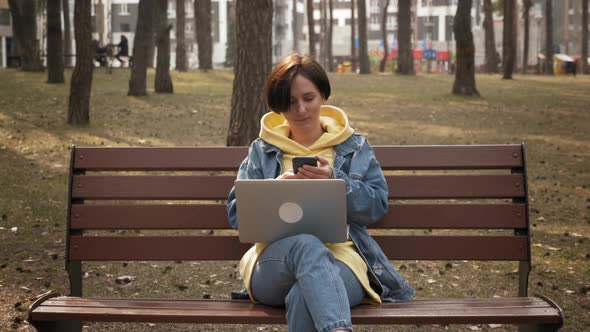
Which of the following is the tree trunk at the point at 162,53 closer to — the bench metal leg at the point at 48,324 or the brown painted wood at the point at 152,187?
the brown painted wood at the point at 152,187

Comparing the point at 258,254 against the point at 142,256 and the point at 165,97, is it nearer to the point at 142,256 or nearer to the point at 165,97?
the point at 142,256

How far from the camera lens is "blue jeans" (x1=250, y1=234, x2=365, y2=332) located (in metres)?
3.50

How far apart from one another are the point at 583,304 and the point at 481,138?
9007 millimetres

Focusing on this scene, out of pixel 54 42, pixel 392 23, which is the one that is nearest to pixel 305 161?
pixel 54 42

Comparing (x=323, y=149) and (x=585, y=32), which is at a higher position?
(x=585, y=32)

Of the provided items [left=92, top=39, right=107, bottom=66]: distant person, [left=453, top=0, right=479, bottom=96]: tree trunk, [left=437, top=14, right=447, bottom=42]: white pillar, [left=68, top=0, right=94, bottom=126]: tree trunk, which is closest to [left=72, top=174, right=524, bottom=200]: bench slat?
[left=68, top=0, right=94, bottom=126]: tree trunk

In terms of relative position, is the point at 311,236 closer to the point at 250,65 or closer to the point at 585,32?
the point at 250,65

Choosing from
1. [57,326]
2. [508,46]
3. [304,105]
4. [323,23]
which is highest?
[323,23]

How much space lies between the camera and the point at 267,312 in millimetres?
3771

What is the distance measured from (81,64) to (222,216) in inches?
426

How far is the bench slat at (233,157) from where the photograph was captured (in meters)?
4.45

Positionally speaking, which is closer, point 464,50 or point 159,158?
point 159,158

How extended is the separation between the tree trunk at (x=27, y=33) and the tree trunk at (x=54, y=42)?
22.3 feet

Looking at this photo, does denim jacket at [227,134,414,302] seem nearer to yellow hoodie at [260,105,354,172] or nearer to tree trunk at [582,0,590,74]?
yellow hoodie at [260,105,354,172]
